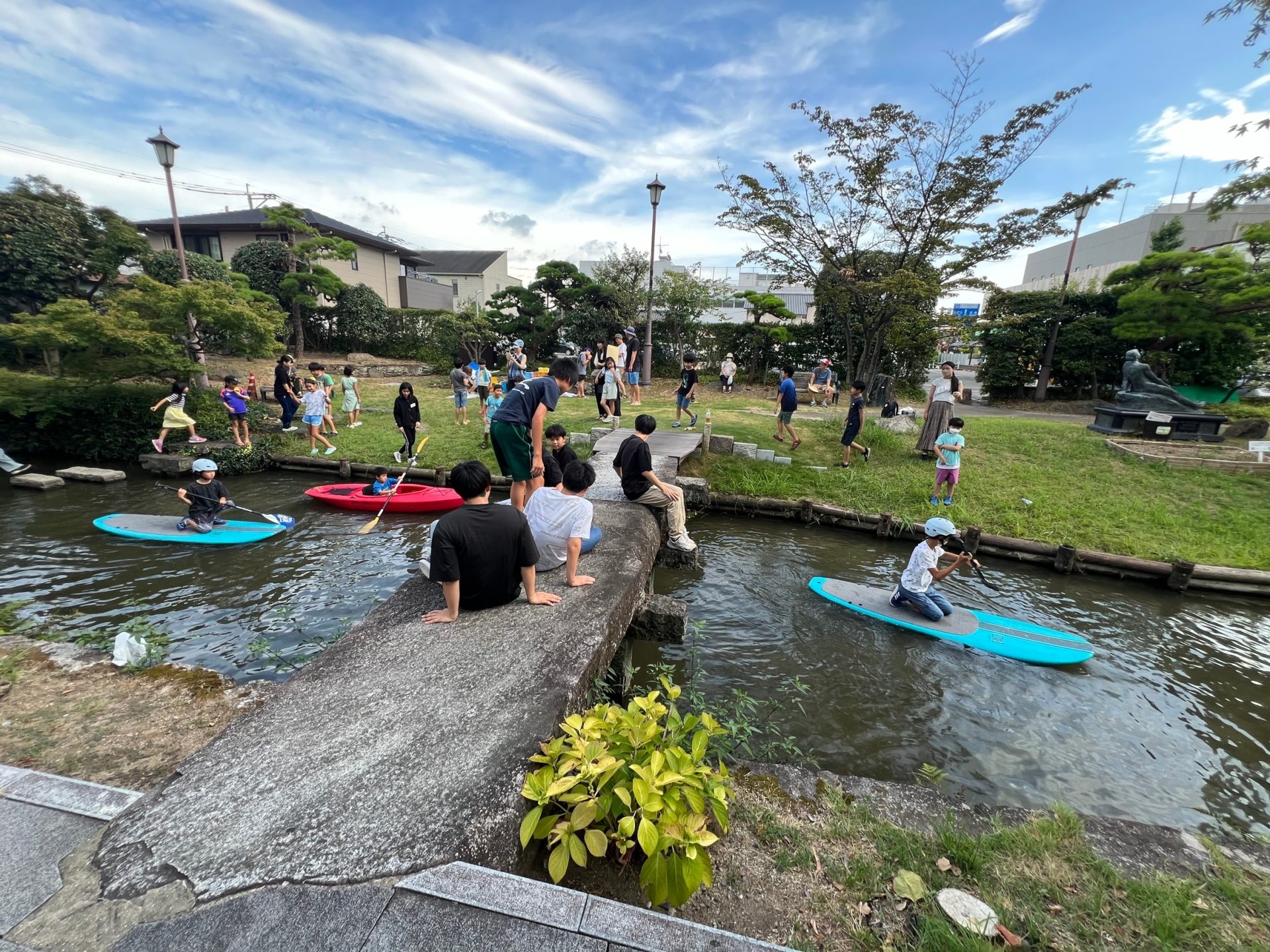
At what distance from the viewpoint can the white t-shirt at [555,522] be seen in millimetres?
4836

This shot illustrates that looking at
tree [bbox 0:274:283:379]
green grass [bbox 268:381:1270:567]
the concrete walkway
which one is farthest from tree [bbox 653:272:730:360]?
the concrete walkway

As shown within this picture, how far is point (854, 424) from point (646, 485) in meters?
6.36

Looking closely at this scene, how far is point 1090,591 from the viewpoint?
7.98m

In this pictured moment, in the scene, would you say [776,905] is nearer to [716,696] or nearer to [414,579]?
[716,696]

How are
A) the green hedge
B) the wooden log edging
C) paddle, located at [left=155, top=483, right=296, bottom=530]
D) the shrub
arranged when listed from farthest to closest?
the green hedge < paddle, located at [left=155, top=483, right=296, bottom=530] < the wooden log edging < the shrub

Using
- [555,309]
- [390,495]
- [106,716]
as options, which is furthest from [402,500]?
[555,309]

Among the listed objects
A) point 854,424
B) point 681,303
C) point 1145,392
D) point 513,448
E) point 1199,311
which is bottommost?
point 854,424

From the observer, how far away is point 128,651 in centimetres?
471

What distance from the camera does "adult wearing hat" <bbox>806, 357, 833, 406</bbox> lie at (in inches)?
688

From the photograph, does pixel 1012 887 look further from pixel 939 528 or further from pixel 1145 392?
pixel 1145 392

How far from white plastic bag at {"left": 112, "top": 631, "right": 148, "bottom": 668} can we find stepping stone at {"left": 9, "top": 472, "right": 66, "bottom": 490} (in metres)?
9.40

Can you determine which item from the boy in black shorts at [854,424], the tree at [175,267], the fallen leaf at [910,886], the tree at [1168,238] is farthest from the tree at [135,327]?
the tree at [1168,238]

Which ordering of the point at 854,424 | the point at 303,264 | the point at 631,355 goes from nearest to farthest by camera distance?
the point at 854,424 < the point at 631,355 < the point at 303,264

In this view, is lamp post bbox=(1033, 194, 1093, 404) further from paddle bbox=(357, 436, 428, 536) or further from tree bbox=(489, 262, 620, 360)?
paddle bbox=(357, 436, 428, 536)
